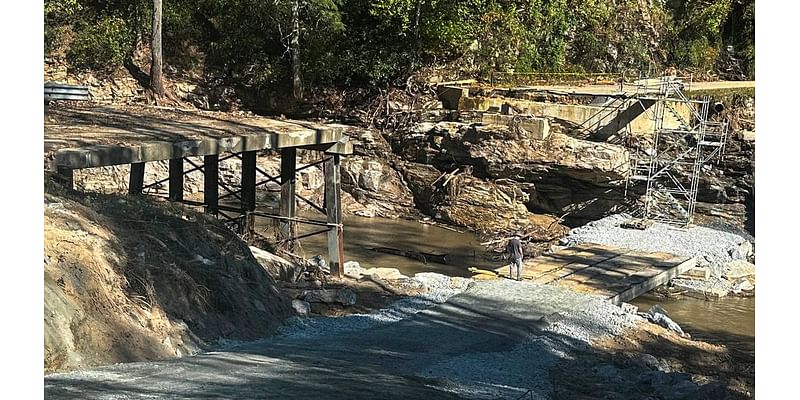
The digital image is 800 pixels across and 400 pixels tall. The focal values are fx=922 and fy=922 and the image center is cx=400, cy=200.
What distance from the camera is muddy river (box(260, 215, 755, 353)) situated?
57.7ft

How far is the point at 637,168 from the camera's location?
26.6 metres

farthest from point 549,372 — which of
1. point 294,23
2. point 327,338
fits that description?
point 294,23

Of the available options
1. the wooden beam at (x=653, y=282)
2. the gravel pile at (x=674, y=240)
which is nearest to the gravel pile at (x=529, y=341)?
the wooden beam at (x=653, y=282)

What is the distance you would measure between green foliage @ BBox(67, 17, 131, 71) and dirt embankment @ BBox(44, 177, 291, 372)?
2024cm

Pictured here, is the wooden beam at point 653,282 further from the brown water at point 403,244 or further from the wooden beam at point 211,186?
the wooden beam at point 211,186

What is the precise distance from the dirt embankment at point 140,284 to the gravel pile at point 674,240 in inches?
437

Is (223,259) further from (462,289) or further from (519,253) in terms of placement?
(519,253)

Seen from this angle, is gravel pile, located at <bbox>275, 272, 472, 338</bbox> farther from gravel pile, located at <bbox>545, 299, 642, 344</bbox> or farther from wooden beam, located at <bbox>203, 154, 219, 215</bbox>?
wooden beam, located at <bbox>203, 154, 219, 215</bbox>

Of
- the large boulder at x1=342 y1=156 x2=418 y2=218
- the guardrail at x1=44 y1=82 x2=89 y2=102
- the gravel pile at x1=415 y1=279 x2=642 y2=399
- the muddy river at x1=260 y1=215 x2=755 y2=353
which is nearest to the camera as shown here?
the gravel pile at x1=415 y1=279 x2=642 y2=399

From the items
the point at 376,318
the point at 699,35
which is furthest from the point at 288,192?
the point at 699,35

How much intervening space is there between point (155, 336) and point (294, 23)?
22.7 metres

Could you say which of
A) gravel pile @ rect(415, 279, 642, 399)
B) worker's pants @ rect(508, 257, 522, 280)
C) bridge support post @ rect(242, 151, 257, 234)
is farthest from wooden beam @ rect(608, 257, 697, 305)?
bridge support post @ rect(242, 151, 257, 234)

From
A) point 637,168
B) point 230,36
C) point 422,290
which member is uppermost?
point 230,36

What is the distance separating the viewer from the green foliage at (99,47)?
33.1 m
